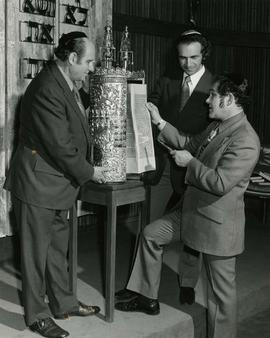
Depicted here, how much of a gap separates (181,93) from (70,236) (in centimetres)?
116

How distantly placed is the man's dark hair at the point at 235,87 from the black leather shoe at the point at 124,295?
1.31m

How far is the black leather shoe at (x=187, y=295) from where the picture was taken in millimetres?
3502

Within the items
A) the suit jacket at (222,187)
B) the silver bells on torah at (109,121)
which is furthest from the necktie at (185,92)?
the silver bells on torah at (109,121)

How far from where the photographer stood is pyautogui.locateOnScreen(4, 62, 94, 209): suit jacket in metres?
2.74

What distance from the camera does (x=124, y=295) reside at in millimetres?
3414

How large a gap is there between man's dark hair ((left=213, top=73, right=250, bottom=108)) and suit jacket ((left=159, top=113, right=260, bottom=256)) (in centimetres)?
9

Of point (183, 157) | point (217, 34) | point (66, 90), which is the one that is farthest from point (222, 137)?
point (217, 34)

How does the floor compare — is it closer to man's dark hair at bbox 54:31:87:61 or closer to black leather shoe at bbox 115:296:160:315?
black leather shoe at bbox 115:296:160:315

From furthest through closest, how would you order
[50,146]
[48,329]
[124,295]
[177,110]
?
[177,110] → [124,295] → [48,329] → [50,146]

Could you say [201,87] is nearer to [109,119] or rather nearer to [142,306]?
[109,119]

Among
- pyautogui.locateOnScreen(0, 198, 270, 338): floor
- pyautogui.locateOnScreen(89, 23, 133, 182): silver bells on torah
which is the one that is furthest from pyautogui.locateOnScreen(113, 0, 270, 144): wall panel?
pyautogui.locateOnScreen(89, 23, 133, 182): silver bells on torah

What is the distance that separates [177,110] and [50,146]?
115cm

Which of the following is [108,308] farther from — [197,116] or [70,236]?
[197,116]

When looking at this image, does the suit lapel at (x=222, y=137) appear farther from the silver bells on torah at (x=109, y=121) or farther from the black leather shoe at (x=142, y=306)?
the black leather shoe at (x=142, y=306)
